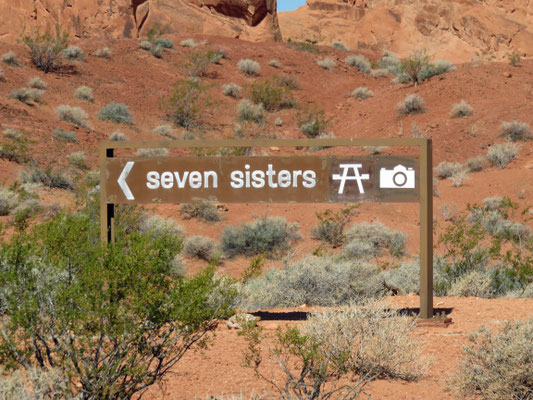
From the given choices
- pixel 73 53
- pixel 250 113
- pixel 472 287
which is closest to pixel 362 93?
pixel 250 113

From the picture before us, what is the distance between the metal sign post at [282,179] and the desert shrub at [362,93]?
26747 mm

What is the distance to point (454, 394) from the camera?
15.8 feet

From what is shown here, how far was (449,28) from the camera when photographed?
4825cm

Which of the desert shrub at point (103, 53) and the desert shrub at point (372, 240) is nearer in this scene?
the desert shrub at point (372, 240)

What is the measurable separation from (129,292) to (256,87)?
28.3 meters

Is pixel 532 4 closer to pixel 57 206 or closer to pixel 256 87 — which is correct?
pixel 256 87

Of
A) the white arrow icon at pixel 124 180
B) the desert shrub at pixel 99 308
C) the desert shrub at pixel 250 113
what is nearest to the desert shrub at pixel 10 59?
the desert shrub at pixel 250 113

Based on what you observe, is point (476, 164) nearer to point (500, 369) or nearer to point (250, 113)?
point (250, 113)

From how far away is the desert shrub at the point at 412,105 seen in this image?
93.8 feet

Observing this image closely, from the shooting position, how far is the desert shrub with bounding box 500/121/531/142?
2473cm

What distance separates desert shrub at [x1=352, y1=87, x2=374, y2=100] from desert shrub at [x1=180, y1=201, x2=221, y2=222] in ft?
56.1

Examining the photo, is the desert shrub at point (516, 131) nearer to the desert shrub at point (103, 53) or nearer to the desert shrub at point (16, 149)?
the desert shrub at point (16, 149)

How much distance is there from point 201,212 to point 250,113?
1322 cm

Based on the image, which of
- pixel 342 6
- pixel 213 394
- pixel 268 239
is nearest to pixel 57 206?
pixel 268 239
